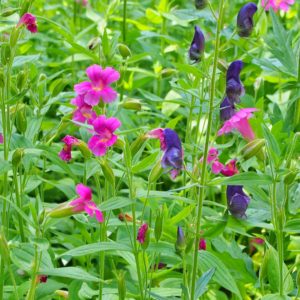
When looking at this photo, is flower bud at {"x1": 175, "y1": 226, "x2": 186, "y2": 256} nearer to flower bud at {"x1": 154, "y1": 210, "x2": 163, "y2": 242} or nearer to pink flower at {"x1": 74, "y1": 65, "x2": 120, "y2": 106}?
flower bud at {"x1": 154, "y1": 210, "x2": 163, "y2": 242}

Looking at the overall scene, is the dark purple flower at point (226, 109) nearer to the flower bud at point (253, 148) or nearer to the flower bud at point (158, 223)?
the flower bud at point (253, 148)

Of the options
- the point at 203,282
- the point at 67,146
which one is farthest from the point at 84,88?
the point at 203,282

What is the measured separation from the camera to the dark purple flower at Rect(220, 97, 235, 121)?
224cm

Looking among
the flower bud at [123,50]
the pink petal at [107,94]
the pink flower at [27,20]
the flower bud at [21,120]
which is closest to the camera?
the pink petal at [107,94]

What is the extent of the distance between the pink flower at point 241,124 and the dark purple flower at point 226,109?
0.01 m

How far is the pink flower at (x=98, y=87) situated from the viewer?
2.41 m

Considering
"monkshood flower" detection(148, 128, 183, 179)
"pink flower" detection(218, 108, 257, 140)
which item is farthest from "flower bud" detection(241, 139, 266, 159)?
"monkshood flower" detection(148, 128, 183, 179)

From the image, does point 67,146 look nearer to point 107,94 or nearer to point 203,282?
point 107,94

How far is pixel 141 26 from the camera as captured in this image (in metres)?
4.56

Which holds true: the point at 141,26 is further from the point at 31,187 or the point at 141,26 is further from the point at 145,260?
the point at 145,260

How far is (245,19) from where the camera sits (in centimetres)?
231

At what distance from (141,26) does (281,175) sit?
253 cm

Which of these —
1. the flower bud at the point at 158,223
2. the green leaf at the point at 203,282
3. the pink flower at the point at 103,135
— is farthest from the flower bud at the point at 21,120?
the green leaf at the point at 203,282

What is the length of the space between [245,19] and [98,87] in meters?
0.48
